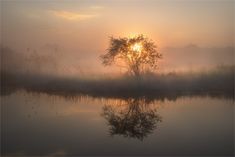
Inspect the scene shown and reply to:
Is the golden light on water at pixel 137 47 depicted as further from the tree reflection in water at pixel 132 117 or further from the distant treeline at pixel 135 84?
the tree reflection in water at pixel 132 117

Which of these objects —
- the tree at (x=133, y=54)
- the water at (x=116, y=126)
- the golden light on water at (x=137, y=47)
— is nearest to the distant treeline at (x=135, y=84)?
the tree at (x=133, y=54)

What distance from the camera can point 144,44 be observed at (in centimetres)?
1633

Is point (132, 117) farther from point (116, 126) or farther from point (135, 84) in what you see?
point (135, 84)

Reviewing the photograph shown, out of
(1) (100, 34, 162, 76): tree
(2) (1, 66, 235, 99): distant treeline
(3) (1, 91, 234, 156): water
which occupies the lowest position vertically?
(3) (1, 91, 234, 156): water

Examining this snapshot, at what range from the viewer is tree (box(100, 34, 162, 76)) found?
16.3 meters

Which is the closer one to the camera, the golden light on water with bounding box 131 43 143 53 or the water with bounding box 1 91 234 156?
the water with bounding box 1 91 234 156

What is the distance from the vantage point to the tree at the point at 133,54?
1631 centimetres

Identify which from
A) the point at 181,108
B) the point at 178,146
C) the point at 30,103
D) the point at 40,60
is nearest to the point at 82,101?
the point at 30,103

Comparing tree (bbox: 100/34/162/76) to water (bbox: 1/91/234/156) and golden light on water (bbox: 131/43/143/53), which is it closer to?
golden light on water (bbox: 131/43/143/53)

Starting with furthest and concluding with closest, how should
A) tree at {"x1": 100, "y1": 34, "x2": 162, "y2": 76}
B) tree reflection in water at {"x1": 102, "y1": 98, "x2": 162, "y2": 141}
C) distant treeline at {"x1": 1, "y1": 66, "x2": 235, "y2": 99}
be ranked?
1. tree at {"x1": 100, "y1": 34, "x2": 162, "y2": 76}
2. distant treeline at {"x1": 1, "y1": 66, "x2": 235, "y2": 99}
3. tree reflection in water at {"x1": 102, "y1": 98, "x2": 162, "y2": 141}

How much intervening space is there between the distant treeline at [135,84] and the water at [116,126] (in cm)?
214

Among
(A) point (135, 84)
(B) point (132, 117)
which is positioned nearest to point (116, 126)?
(B) point (132, 117)

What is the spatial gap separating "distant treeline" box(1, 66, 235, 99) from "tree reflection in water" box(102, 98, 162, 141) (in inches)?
113

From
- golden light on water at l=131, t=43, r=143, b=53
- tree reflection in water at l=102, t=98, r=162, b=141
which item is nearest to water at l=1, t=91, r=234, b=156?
tree reflection in water at l=102, t=98, r=162, b=141
